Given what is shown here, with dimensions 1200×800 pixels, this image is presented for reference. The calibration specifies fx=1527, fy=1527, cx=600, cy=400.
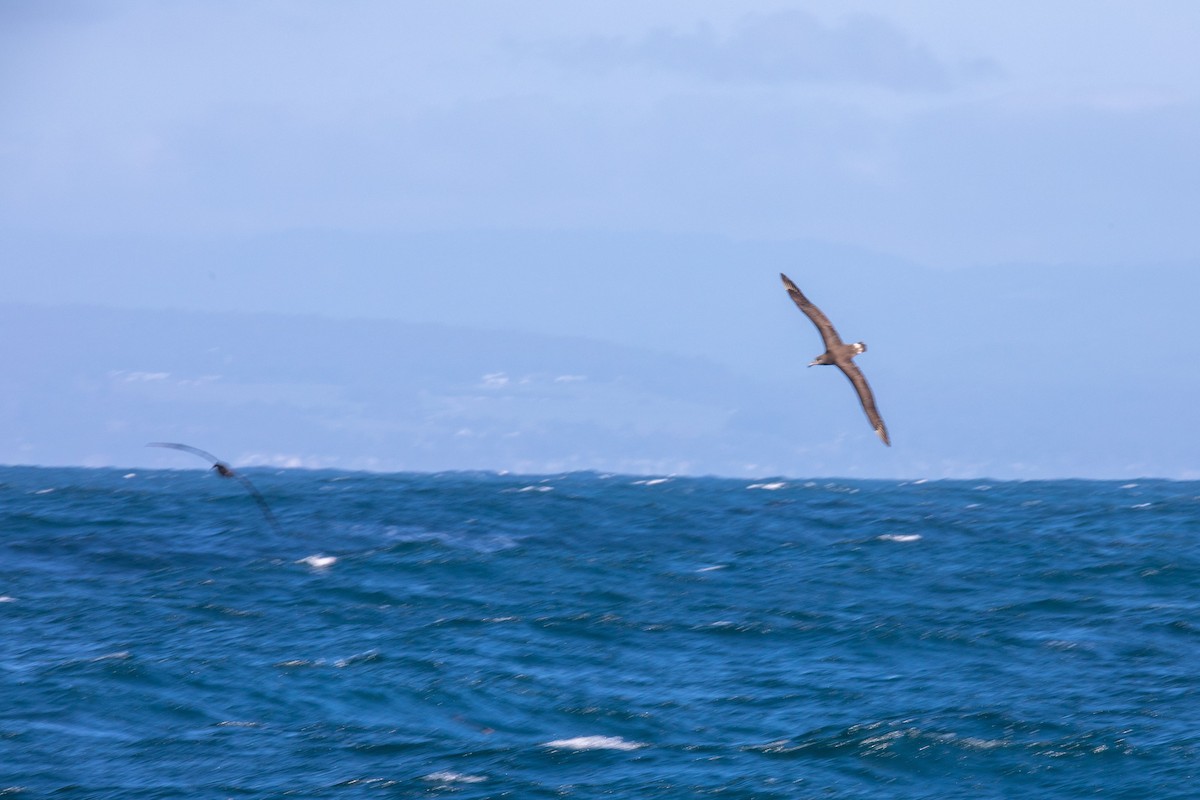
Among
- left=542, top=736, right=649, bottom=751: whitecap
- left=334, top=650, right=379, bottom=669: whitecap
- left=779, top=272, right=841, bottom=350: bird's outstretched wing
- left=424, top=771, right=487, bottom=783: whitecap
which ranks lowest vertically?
left=424, top=771, right=487, bottom=783: whitecap

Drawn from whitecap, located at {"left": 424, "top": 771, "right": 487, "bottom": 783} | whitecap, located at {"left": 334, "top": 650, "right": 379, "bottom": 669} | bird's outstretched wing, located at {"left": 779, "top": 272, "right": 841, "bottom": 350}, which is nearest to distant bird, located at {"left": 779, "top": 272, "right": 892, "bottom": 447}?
bird's outstretched wing, located at {"left": 779, "top": 272, "right": 841, "bottom": 350}

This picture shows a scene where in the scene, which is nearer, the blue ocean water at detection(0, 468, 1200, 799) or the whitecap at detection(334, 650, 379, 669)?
the blue ocean water at detection(0, 468, 1200, 799)

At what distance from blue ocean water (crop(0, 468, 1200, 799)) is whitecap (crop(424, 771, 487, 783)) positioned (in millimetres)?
97

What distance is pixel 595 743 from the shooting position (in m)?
26.8

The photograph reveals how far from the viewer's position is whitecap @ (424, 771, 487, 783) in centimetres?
2462

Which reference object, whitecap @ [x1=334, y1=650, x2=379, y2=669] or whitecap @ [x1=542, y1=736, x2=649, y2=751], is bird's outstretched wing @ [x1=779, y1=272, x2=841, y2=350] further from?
whitecap @ [x1=334, y1=650, x2=379, y2=669]

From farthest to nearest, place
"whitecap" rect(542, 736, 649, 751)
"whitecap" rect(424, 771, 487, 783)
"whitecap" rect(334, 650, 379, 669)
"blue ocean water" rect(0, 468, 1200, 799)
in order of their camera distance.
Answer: "whitecap" rect(334, 650, 379, 669) → "whitecap" rect(542, 736, 649, 751) → "blue ocean water" rect(0, 468, 1200, 799) → "whitecap" rect(424, 771, 487, 783)

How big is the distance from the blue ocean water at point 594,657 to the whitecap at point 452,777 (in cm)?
10

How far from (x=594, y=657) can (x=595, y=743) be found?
5485 mm

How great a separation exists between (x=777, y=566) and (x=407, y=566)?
10213mm

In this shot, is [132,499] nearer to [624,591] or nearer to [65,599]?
[65,599]

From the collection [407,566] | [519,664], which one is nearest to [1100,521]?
[407,566]

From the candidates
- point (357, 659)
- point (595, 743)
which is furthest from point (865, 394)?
point (357, 659)

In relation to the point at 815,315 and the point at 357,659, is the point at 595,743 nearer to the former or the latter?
the point at 357,659
